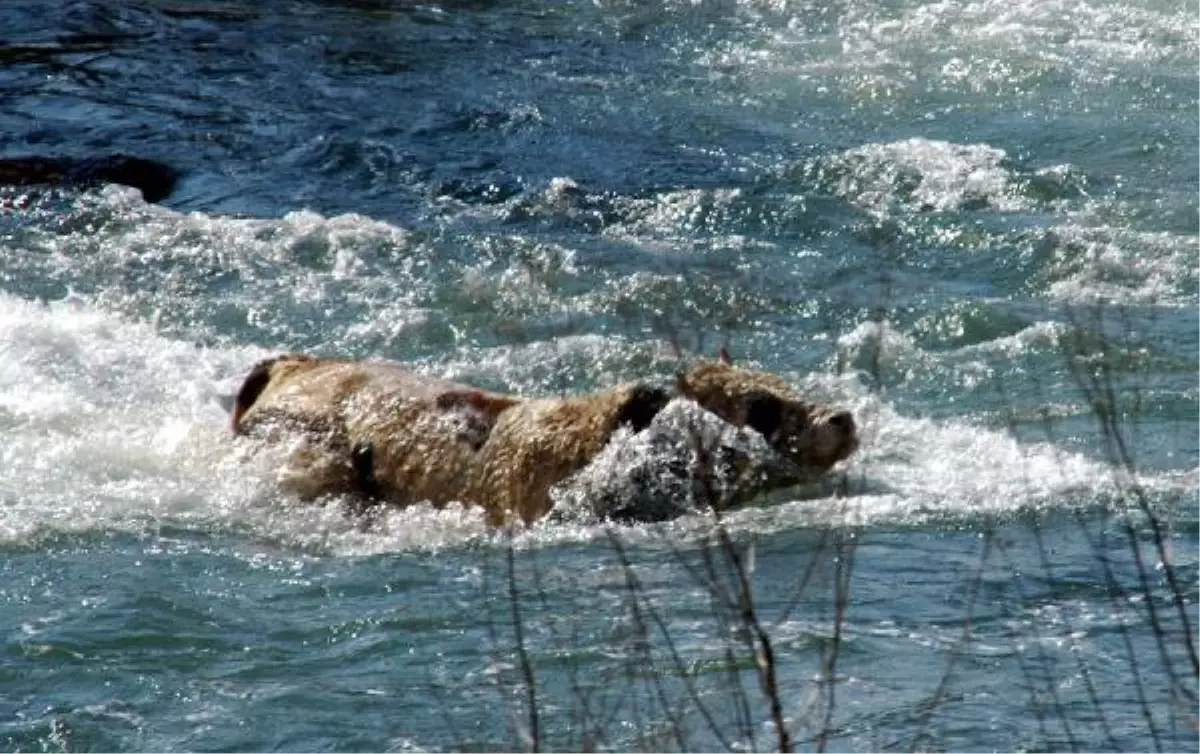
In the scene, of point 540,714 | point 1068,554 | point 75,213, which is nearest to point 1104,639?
point 1068,554

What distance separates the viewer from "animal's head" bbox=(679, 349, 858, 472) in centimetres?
736

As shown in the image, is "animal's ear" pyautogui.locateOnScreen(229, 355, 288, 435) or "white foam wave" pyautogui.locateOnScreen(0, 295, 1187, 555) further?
"animal's ear" pyautogui.locateOnScreen(229, 355, 288, 435)

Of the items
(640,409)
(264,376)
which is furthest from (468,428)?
(264,376)

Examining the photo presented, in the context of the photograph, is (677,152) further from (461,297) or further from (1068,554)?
(1068,554)

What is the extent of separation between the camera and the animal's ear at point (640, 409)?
7297 mm

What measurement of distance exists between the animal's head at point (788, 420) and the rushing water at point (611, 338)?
0.24 metres

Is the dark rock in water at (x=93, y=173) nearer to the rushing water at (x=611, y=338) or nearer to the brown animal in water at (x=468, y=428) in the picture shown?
the rushing water at (x=611, y=338)

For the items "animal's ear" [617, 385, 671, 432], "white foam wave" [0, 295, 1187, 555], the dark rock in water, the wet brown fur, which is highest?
the dark rock in water

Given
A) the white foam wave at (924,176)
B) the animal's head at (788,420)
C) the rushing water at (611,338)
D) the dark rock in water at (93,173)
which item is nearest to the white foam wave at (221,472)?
the rushing water at (611,338)

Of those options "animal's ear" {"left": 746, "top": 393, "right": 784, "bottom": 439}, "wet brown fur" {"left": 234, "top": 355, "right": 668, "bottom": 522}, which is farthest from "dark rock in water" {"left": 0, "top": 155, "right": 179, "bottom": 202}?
"animal's ear" {"left": 746, "top": 393, "right": 784, "bottom": 439}

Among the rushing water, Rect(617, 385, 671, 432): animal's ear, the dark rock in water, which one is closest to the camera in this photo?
the rushing water

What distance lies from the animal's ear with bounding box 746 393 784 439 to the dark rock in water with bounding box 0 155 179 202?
6.62 meters

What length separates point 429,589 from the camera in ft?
22.4

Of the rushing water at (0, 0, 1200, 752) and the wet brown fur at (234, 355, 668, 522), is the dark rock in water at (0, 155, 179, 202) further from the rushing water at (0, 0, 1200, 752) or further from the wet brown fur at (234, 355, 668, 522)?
the wet brown fur at (234, 355, 668, 522)
